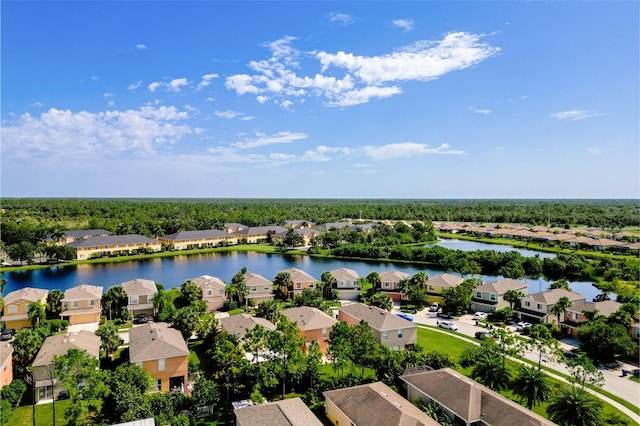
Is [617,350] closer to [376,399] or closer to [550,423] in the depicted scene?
[550,423]

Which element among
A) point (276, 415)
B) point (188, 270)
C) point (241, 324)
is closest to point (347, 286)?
point (241, 324)

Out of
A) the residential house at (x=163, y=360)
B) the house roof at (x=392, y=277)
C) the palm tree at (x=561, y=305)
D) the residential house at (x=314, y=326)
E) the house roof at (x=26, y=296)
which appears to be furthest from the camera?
the house roof at (x=392, y=277)

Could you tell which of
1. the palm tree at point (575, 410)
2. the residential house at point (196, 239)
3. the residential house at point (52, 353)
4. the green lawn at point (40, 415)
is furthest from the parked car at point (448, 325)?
the residential house at point (196, 239)

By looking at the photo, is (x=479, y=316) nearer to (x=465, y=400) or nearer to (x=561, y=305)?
(x=561, y=305)

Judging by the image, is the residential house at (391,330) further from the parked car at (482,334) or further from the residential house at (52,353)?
the residential house at (52,353)

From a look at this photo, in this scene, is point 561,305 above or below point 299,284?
above
